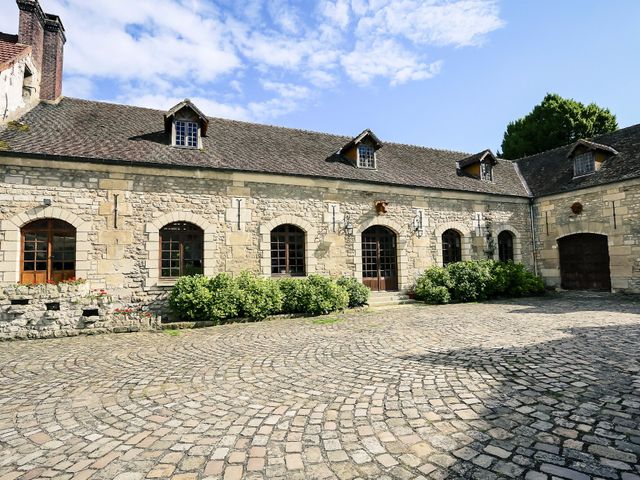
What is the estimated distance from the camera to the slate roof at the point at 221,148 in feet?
31.9

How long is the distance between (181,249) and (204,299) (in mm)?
2235

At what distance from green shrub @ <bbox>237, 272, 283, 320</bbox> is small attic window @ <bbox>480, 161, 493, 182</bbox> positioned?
11552 millimetres

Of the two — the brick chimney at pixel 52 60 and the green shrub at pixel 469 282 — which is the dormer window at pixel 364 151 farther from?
the brick chimney at pixel 52 60

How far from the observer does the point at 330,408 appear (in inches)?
143

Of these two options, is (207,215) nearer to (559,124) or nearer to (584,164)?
(584,164)

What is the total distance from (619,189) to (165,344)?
52.9 ft

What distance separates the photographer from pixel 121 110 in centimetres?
1240

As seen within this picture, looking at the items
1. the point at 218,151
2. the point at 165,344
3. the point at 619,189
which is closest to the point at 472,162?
the point at 619,189

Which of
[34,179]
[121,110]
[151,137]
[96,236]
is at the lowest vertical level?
[96,236]

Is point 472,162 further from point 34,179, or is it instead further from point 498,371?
point 34,179

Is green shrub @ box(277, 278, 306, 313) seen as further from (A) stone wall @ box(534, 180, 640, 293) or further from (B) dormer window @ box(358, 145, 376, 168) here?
(A) stone wall @ box(534, 180, 640, 293)

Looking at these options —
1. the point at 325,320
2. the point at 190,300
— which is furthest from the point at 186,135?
the point at 325,320

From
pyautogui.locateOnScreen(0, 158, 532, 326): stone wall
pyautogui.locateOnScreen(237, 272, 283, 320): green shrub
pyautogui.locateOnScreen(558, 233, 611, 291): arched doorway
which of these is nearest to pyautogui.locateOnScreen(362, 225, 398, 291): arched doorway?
pyautogui.locateOnScreen(0, 158, 532, 326): stone wall

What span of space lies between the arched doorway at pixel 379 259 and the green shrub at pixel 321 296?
8.06ft
